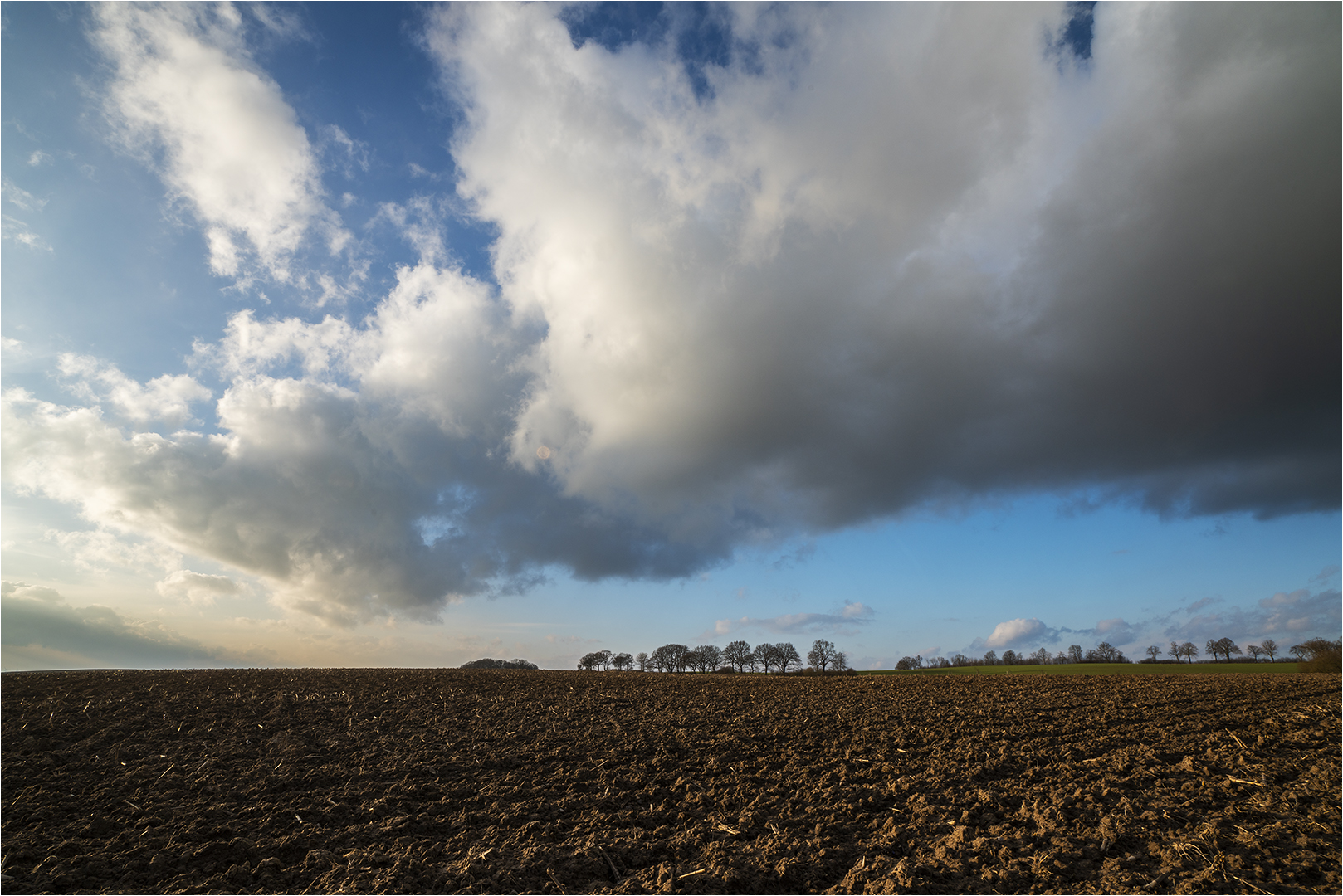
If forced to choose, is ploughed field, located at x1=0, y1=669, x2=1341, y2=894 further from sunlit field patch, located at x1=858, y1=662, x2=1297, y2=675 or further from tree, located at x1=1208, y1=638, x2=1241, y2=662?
tree, located at x1=1208, y1=638, x2=1241, y2=662

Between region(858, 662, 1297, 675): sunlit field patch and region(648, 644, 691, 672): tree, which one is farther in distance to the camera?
region(648, 644, 691, 672): tree

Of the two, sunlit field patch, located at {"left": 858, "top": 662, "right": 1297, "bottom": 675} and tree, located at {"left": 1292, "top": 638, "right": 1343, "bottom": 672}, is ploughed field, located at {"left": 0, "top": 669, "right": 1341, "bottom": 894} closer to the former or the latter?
sunlit field patch, located at {"left": 858, "top": 662, "right": 1297, "bottom": 675}

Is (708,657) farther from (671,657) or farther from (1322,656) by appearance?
(1322,656)

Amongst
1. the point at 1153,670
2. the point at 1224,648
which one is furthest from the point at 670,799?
the point at 1224,648

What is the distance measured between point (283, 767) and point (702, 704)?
1770 centimetres

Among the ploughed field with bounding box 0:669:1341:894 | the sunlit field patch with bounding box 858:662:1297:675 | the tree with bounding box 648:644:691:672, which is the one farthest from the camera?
the tree with bounding box 648:644:691:672

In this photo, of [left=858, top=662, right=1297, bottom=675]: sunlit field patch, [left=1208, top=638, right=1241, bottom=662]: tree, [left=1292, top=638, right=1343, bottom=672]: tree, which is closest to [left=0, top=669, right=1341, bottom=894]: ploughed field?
[left=858, top=662, right=1297, bottom=675]: sunlit field patch

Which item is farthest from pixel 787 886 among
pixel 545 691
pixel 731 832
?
pixel 545 691

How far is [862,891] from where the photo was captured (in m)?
9.37

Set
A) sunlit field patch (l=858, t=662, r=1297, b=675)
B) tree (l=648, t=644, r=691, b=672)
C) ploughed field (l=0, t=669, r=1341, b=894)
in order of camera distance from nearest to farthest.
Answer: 1. ploughed field (l=0, t=669, r=1341, b=894)
2. sunlit field patch (l=858, t=662, r=1297, b=675)
3. tree (l=648, t=644, r=691, b=672)

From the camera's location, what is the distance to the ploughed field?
10.1 m

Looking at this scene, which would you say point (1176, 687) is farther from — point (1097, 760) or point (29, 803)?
point (29, 803)

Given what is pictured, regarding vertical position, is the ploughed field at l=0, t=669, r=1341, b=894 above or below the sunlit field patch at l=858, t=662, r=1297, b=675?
above

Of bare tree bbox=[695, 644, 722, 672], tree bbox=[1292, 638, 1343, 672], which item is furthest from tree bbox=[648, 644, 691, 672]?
tree bbox=[1292, 638, 1343, 672]
